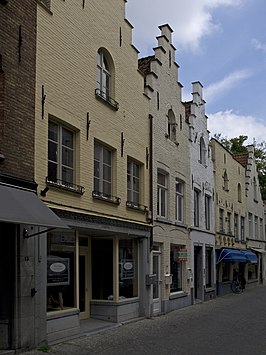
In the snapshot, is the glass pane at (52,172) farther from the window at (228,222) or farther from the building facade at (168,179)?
the window at (228,222)

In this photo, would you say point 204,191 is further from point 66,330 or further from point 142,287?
point 66,330

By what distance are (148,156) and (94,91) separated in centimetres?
460

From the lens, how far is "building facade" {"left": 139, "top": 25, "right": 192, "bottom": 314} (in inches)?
789

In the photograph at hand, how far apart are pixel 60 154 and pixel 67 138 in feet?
2.25

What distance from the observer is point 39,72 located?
40.9 feet

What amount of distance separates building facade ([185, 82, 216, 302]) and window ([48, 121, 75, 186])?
35.7 ft

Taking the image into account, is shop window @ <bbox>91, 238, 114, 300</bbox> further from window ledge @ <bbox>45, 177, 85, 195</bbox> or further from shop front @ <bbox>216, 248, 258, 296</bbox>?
shop front @ <bbox>216, 248, 258, 296</bbox>

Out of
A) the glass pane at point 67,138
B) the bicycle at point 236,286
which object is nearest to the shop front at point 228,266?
the bicycle at point 236,286

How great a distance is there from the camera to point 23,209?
33.7 feet

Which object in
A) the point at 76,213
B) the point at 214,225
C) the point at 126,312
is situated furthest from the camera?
the point at 214,225

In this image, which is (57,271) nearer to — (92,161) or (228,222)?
(92,161)

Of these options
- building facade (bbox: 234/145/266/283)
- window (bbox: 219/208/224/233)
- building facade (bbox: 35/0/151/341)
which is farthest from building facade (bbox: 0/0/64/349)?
building facade (bbox: 234/145/266/283)

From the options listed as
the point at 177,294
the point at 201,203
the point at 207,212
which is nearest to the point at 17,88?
the point at 177,294

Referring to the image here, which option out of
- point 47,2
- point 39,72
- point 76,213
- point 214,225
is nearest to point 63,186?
point 76,213
